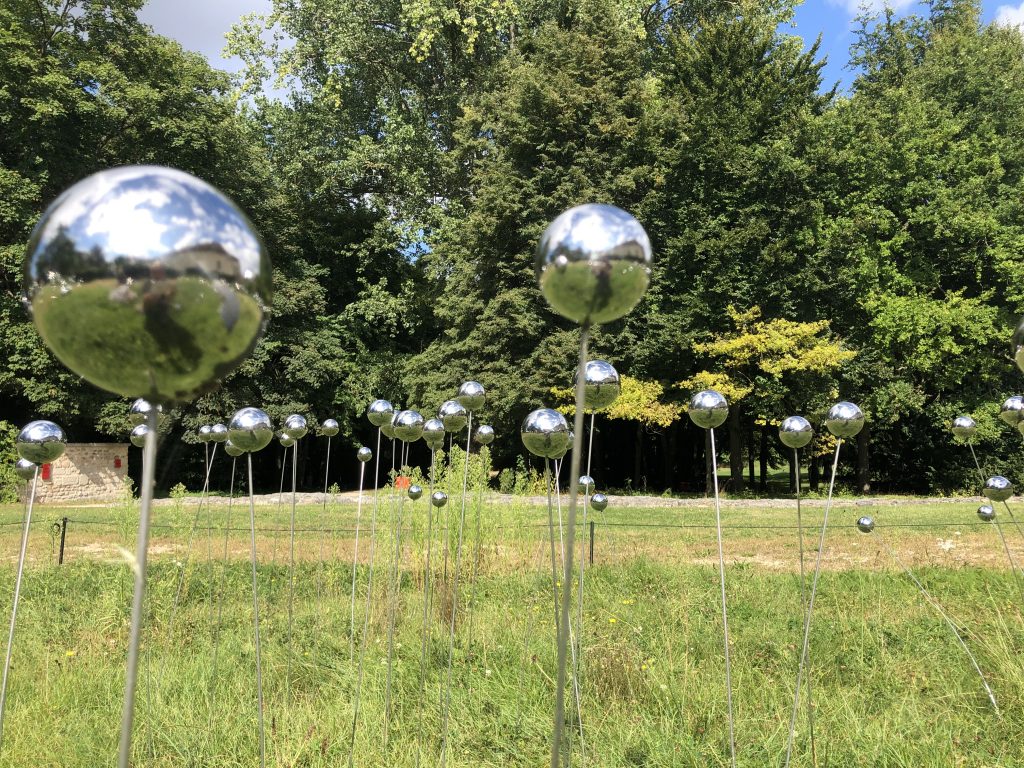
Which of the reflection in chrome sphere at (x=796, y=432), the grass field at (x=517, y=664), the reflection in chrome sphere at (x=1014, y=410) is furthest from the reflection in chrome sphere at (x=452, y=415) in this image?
the reflection in chrome sphere at (x=1014, y=410)

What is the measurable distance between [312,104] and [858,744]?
22432 mm

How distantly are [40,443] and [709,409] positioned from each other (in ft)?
7.88

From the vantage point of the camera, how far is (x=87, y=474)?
62.9ft

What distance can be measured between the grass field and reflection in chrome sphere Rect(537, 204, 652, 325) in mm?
2667

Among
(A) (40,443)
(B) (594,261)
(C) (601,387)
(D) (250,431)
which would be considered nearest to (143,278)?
(B) (594,261)

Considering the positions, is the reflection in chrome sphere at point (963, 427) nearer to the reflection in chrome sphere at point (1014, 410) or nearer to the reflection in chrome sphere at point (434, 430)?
the reflection in chrome sphere at point (1014, 410)

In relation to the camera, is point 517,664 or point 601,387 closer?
point 601,387

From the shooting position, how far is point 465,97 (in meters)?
21.6

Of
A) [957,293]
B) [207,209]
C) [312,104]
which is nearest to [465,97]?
[312,104]

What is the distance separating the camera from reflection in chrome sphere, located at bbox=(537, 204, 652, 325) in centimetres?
112

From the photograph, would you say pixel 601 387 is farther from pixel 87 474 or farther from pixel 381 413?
pixel 87 474

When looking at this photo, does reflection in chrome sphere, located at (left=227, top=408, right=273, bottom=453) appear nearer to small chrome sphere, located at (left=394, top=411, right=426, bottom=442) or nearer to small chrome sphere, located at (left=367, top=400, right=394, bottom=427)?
small chrome sphere, located at (left=394, top=411, right=426, bottom=442)

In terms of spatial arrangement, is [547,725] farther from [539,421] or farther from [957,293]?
[957,293]

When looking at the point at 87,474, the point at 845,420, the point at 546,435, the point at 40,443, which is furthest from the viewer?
the point at 87,474
